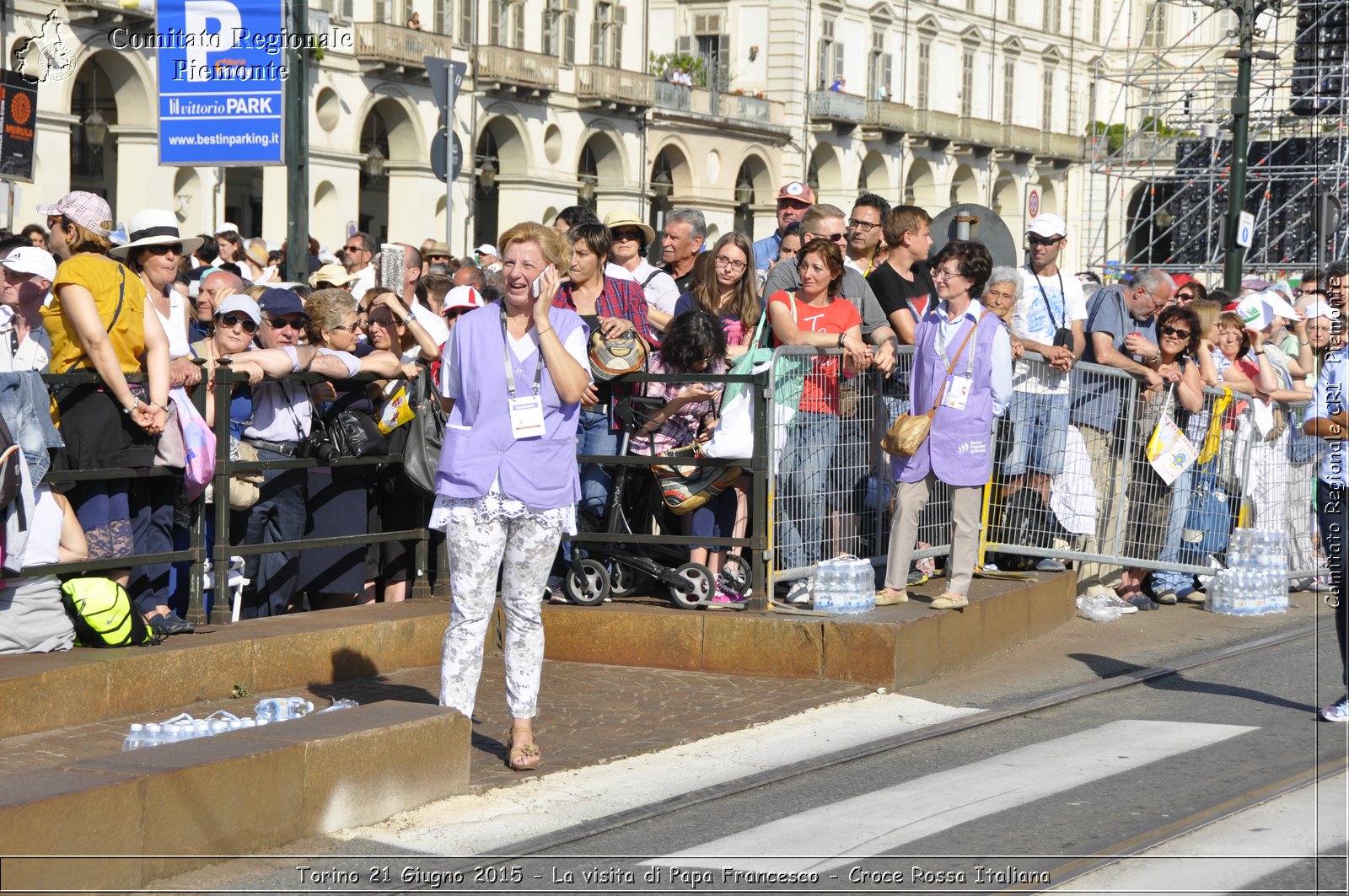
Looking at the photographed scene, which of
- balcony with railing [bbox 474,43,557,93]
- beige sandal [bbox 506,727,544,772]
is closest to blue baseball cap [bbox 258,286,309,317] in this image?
beige sandal [bbox 506,727,544,772]

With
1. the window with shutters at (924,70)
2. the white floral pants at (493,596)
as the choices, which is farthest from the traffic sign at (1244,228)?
the window with shutters at (924,70)

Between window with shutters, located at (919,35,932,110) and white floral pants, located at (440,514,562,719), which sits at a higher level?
window with shutters, located at (919,35,932,110)

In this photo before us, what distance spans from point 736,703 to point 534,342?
2383 millimetres

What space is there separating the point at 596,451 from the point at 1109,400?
358 centimetres

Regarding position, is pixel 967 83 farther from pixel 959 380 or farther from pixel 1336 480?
pixel 1336 480

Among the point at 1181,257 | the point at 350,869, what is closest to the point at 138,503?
the point at 350,869

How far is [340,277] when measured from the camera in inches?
476

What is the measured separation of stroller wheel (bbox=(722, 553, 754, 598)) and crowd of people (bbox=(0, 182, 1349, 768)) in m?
0.06

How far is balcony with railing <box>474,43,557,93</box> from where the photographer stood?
4944 centimetres

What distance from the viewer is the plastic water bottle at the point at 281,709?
7.52m

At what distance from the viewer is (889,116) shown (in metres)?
69.3

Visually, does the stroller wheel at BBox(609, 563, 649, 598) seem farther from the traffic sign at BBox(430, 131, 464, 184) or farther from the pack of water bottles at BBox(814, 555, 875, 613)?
the traffic sign at BBox(430, 131, 464, 184)

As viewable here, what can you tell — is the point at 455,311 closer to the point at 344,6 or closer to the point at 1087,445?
the point at 1087,445

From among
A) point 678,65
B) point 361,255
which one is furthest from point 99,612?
point 678,65
